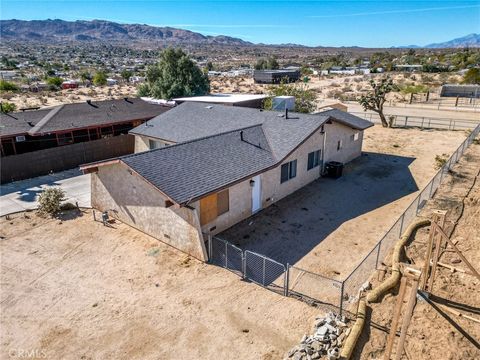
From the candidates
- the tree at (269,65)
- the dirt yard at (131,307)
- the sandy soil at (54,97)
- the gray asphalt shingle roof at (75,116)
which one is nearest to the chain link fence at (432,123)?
the gray asphalt shingle roof at (75,116)

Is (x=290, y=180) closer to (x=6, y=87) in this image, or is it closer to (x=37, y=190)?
(x=37, y=190)

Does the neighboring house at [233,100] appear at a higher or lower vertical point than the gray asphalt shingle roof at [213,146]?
higher

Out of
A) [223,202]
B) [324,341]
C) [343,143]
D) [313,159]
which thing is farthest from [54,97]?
[324,341]

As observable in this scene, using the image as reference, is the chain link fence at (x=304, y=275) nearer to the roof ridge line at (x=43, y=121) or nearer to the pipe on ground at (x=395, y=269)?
the pipe on ground at (x=395, y=269)

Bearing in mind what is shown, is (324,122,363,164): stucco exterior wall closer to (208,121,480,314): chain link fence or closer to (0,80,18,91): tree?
(208,121,480,314): chain link fence

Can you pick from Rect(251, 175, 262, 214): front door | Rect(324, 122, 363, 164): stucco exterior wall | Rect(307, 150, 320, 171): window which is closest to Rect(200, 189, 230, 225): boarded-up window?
Rect(251, 175, 262, 214): front door

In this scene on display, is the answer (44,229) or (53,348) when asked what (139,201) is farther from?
(53,348)
